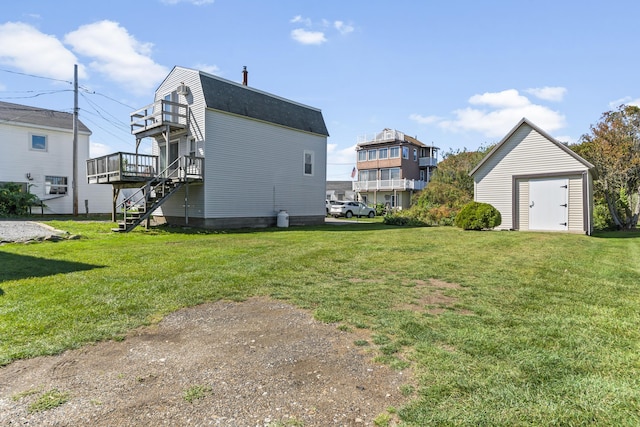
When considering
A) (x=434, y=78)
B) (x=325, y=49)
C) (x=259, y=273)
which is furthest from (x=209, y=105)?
(x=259, y=273)

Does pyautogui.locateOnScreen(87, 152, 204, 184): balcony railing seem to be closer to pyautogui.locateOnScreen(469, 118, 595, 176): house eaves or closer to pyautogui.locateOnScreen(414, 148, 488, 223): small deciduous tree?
pyautogui.locateOnScreen(469, 118, 595, 176): house eaves

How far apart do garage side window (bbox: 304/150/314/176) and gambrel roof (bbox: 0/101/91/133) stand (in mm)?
16052

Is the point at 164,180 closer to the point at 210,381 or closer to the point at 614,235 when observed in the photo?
the point at 210,381

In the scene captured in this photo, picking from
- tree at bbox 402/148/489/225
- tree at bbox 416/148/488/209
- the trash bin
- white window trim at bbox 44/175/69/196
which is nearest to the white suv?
tree at bbox 402/148/489/225

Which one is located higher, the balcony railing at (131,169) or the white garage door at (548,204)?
the balcony railing at (131,169)

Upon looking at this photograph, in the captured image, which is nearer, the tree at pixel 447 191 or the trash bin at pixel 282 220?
the trash bin at pixel 282 220

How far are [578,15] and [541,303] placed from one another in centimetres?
995

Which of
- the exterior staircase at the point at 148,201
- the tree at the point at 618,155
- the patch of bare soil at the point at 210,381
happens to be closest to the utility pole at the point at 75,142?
the exterior staircase at the point at 148,201

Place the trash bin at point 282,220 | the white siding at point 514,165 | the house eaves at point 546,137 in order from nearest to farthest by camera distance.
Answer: the house eaves at point 546,137 < the white siding at point 514,165 < the trash bin at point 282,220

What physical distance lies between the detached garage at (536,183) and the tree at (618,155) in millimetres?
3092

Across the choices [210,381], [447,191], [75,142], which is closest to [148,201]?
[75,142]

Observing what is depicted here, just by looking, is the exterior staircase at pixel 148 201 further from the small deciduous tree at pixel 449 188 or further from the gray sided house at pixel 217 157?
the small deciduous tree at pixel 449 188

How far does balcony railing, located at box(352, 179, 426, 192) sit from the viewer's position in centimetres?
4103

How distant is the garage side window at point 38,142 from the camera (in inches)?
915
